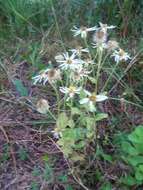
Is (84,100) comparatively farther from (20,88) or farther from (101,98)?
(20,88)

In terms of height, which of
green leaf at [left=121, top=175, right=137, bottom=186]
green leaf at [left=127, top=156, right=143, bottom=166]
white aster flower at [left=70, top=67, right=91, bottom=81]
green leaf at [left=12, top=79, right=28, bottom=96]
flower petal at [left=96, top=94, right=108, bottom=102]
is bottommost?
green leaf at [left=121, top=175, right=137, bottom=186]

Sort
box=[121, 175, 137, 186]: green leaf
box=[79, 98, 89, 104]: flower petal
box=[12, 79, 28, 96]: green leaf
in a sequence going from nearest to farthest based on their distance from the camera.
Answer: box=[79, 98, 89, 104]: flower petal
box=[121, 175, 137, 186]: green leaf
box=[12, 79, 28, 96]: green leaf

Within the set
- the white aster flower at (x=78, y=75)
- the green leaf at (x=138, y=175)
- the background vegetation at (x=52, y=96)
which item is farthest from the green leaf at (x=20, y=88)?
the green leaf at (x=138, y=175)

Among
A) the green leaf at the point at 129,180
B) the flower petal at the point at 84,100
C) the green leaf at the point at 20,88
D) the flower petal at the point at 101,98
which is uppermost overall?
the flower petal at the point at 101,98

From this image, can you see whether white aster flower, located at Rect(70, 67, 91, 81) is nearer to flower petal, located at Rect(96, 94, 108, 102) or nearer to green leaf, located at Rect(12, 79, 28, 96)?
flower petal, located at Rect(96, 94, 108, 102)

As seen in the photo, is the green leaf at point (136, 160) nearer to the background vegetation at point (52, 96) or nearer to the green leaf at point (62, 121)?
the background vegetation at point (52, 96)

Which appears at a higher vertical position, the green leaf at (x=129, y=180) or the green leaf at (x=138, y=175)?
the green leaf at (x=138, y=175)

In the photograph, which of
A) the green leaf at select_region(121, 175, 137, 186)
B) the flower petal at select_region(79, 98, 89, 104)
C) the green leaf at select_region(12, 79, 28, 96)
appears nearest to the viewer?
the flower petal at select_region(79, 98, 89, 104)

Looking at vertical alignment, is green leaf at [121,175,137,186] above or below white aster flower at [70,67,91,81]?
below

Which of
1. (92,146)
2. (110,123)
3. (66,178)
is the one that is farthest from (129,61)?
(66,178)

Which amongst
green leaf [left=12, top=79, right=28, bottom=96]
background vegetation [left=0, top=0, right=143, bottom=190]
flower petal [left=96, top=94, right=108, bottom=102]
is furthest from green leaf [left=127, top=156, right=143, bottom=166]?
green leaf [left=12, top=79, right=28, bottom=96]

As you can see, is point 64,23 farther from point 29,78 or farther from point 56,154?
point 56,154
